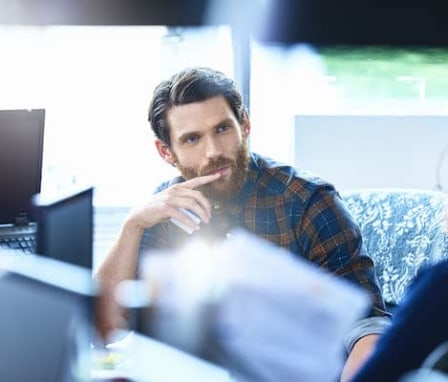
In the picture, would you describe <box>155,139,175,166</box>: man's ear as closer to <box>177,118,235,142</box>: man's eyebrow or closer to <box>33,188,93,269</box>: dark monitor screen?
<box>177,118,235,142</box>: man's eyebrow

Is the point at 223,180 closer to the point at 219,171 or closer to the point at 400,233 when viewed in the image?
the point at 219,171

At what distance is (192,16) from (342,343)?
568mm

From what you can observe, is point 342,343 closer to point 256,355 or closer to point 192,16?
point 256,355

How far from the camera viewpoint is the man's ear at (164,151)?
118 centimetres

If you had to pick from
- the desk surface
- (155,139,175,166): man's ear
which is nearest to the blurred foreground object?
the desk surface

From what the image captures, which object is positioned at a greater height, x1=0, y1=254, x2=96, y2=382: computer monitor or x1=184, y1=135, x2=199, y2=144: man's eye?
x1=184, y1=135, x2=199, y2=144: man's eye

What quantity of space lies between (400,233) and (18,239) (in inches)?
24.6

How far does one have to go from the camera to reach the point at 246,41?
3.86ft

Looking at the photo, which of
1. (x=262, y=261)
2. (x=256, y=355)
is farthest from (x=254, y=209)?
(x=256, y=355)

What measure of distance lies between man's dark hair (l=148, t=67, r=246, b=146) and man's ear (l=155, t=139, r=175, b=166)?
20 millimetres

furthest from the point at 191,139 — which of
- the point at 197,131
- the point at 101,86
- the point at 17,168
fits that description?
the point at 17,168

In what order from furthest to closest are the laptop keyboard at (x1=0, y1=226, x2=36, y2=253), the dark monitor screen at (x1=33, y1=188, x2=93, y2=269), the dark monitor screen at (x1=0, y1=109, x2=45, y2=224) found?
1. the dark monitor screen at (x1=0, y1=109, x2=45, y2=224)
2. the laptop keyboard at (x1=0, y1=226, x2=36, y2=253)
3. the dark monitor screen at (x1=33, y1=188, x2=93, y2=269)

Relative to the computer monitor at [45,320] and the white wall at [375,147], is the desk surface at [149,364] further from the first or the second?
the white wall at [375,147]

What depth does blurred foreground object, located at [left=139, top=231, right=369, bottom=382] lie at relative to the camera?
40.2 inches
